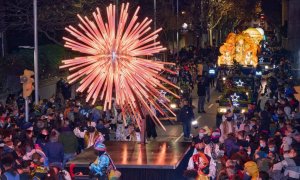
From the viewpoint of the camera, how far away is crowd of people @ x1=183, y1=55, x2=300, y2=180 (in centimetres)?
1516

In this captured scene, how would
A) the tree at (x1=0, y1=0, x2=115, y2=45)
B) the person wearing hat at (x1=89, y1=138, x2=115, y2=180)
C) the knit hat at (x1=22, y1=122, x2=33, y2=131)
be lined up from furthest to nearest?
the tree at (x1=0, y1=0, x2=115, y2=45), the knit hat at (x1=22, y1=122, x2=33, y2=131), the person wearing hat at (x1=89, y1=138, x2=115, y2=180)

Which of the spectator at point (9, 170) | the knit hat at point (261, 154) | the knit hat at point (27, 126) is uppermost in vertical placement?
the knit hat at point (27, 126)

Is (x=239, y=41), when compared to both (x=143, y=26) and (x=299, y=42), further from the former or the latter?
(x=143, y=26)

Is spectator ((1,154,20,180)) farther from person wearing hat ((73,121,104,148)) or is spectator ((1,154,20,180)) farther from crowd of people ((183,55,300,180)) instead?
person wearing hat ((73,121,104,148))

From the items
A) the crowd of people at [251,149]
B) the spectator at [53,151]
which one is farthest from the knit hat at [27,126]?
the crowd of people at [251,149]

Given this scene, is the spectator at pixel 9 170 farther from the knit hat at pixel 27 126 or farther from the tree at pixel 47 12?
the tree at pixel 47 12

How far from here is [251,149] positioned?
1852 centimetres

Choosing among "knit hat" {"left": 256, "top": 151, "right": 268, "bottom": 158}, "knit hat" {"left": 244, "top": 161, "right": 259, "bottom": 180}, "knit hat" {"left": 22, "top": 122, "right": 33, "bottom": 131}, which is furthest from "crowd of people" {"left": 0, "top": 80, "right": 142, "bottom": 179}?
"knit hat" {"left": 256, "top": 151, "right": 268, "bottom": 158}

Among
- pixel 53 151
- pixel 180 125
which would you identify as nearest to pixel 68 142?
pixel 53 151

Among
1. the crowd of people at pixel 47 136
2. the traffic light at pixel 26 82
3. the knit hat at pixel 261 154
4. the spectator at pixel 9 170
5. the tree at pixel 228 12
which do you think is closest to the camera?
the spectator at pixel 9 170

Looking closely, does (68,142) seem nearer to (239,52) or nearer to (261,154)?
(261,154)

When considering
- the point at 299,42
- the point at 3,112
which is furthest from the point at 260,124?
the point at 299,42

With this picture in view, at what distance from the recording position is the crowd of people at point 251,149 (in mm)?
15164

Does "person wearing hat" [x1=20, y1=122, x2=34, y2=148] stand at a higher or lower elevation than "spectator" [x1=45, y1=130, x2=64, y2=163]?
higher
